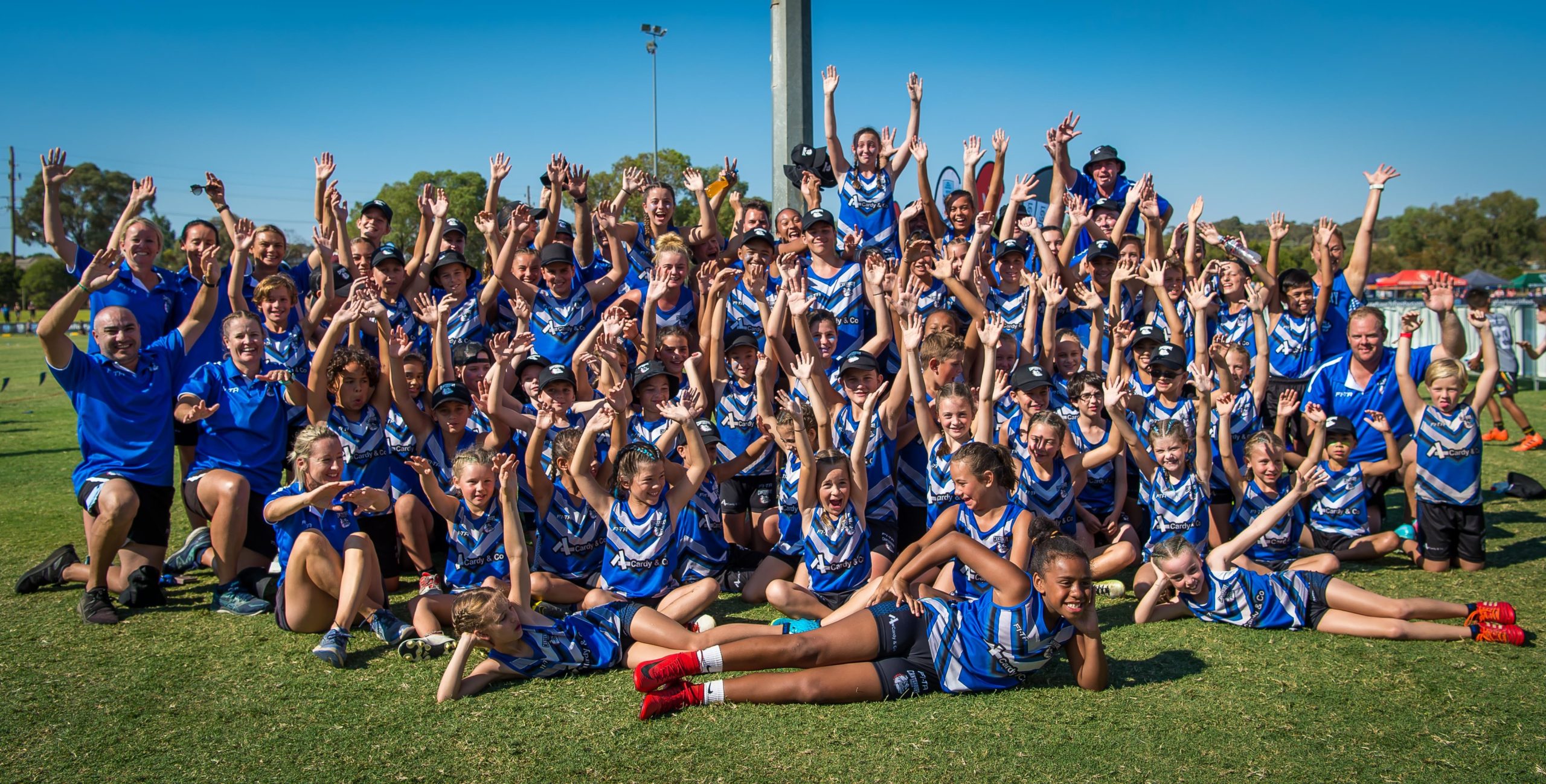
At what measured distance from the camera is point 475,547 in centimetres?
543

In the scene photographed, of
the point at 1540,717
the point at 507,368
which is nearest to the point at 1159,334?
the point at 1540,717

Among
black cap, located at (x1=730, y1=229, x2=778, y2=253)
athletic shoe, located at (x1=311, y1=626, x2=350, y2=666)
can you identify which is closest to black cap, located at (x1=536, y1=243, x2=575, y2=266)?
black cap, located at (x1=730, y1=229, x2=778, y2=253)

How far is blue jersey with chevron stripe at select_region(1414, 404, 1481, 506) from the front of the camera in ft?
19.8

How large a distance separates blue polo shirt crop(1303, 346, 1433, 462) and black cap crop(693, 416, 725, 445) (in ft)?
14.7

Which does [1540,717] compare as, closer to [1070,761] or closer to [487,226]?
[1070,761]

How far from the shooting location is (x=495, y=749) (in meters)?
3.71

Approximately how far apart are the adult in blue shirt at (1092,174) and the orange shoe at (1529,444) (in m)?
5.20

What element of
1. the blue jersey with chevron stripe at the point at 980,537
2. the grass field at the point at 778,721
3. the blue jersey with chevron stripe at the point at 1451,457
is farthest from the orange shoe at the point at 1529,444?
the blue jersey with chevron stripe at the point at 980,537

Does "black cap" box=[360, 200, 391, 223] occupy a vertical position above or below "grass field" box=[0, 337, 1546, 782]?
above

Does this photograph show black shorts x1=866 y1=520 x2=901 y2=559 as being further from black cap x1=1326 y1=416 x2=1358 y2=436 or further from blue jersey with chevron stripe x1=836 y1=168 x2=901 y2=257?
black cap x1=1326 y1=416 x2=1358 y2=436

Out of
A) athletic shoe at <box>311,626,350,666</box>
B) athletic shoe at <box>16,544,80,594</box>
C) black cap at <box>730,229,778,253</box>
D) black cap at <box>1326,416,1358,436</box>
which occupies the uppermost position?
black cap at <box>730,229,778,253</box>

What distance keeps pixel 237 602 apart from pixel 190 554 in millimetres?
814

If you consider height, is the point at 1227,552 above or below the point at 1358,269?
below

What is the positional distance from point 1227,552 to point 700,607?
2.83 m
